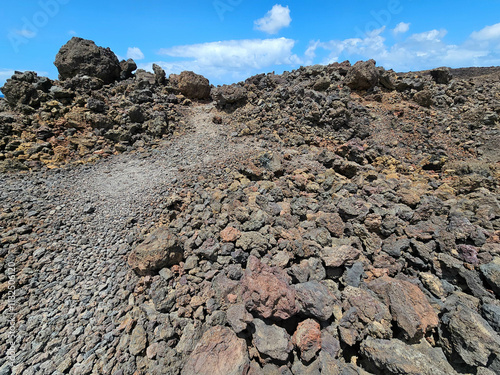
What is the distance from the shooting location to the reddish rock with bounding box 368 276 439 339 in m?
4.06

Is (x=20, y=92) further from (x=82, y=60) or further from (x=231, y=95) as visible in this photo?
(x=231, y=95)

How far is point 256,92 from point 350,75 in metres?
6.88

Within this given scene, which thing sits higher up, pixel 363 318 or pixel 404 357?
pixel 404 357

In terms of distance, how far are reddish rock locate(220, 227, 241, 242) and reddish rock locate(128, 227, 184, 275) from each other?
1176 millimetres

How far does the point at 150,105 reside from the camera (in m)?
14.6

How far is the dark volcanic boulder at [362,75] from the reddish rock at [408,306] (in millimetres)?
15234

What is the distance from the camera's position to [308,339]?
13.0 feet

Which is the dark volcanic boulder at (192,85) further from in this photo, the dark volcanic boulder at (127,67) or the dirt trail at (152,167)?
the dirt trail at (152,167)

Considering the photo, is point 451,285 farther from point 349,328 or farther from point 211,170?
point 211,170

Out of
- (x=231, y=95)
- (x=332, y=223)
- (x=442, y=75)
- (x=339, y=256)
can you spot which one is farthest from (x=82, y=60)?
(x=442, y=75)

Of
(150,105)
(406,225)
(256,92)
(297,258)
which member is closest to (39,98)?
(150,105)

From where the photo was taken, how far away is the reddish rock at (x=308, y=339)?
12.7 ft

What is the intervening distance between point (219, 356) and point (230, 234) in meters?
2.79

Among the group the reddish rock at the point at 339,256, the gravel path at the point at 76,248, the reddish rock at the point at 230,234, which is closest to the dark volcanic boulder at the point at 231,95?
the gravel path at the point at 76,248
